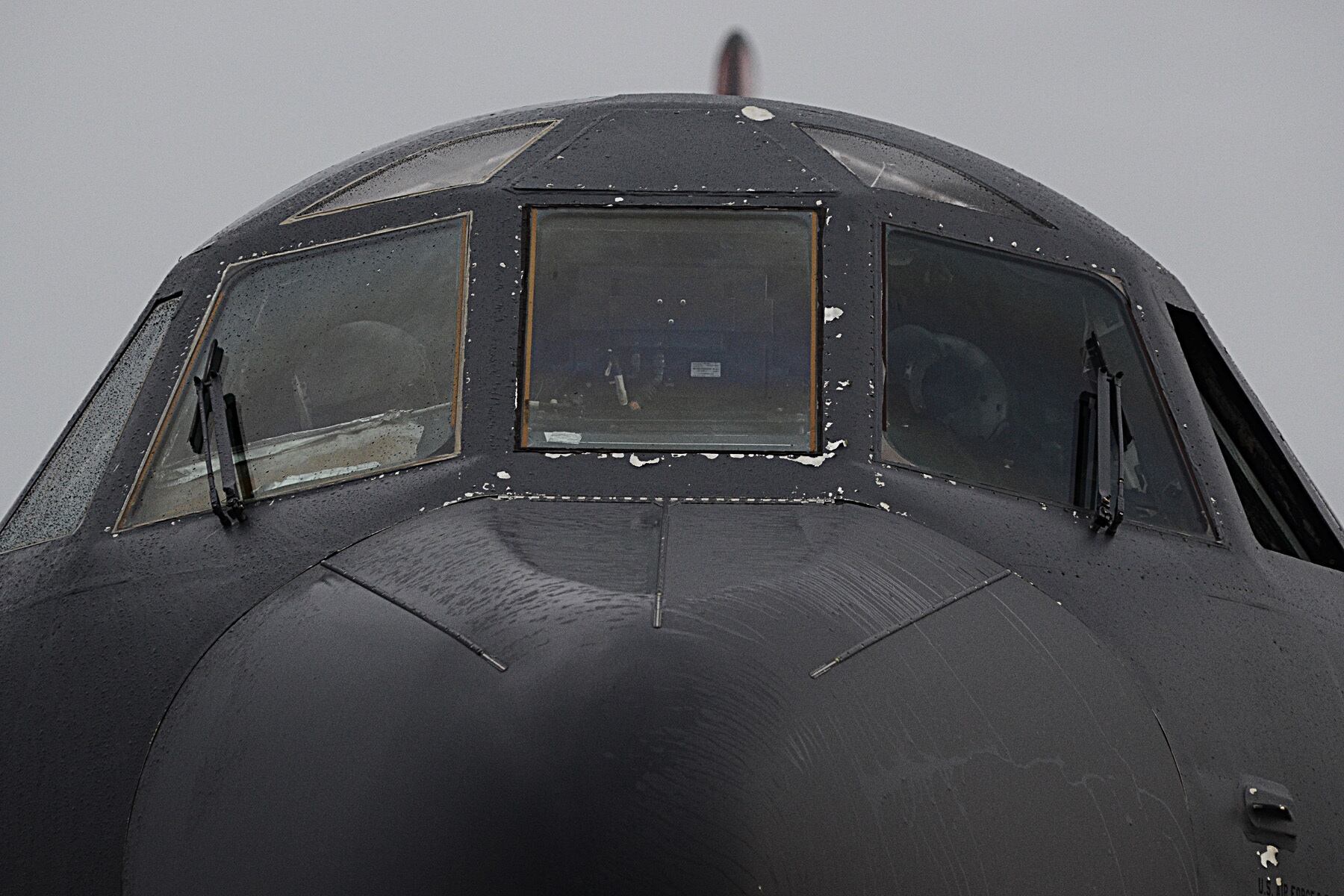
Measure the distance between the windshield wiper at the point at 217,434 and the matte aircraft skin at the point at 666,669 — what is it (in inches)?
2.9

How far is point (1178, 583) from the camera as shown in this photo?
16.6 feet

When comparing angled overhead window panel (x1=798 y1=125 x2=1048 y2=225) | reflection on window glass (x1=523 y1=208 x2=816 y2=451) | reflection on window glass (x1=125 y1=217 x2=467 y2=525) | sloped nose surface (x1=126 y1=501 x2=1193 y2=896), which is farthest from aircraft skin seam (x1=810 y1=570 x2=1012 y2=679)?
angled overhead window panel (x1=798 y1=125 x2=1048 y2=225)

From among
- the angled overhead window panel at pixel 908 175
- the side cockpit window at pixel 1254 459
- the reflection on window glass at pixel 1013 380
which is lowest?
the side cockpit window at pixel 1254 459

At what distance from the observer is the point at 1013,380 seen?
5559 mm

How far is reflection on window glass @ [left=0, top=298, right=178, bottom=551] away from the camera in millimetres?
5668

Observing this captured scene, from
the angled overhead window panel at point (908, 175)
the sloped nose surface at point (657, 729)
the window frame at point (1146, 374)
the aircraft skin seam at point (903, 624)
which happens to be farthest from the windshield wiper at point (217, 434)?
the angled overhead window panel at point (908, 175)

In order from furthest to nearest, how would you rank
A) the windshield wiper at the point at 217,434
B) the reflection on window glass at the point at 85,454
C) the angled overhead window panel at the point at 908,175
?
the angled overhead window panel at the point at 908,175 → the reflection on window glass at the point at 85,454 → the windshield wiper at the point at 217,434

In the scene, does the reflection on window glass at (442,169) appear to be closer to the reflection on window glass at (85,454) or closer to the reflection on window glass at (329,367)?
the reflection on window glass at (329,367)

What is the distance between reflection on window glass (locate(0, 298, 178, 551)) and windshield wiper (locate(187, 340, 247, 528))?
0.39 meters

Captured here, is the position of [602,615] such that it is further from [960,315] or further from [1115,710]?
[960,315]

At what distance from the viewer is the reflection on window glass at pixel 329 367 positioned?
5195 millimetres

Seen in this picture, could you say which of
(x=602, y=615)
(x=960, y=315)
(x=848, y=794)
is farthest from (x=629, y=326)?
(x=848, y=794)

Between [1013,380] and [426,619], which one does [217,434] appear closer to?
[426,619]

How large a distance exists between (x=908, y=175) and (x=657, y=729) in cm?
310
